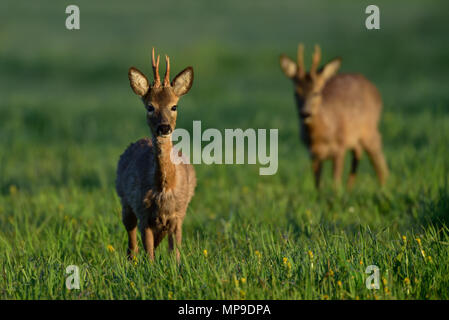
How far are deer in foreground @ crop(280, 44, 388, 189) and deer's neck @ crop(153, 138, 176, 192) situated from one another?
4143mm

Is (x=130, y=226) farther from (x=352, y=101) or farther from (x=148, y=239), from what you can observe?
(x=352, y=101)

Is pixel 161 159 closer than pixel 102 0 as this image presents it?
Yes

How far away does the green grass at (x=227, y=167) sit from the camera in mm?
5102

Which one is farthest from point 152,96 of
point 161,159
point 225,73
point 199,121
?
point 225,73

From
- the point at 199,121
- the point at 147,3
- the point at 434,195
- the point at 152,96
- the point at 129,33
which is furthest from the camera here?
the point at 147,3

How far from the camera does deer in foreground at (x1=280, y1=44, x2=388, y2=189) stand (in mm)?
10203

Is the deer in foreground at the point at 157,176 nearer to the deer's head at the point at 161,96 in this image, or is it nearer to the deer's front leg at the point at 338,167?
the deer's head at the point at 161,96

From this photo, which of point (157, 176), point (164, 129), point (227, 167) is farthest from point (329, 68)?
point (164, 129)

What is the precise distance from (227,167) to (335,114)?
6.75 feet

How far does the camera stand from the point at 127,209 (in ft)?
21.5

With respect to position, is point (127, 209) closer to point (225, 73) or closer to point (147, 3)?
point (225, 73)

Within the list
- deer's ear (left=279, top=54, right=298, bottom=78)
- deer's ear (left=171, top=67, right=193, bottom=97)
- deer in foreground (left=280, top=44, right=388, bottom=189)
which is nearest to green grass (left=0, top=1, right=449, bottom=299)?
deer in foreground (left=280, top=44, right=388, bottom=189)

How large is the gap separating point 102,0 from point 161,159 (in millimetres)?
31865

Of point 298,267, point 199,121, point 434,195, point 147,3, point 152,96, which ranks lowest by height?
point 298,267
